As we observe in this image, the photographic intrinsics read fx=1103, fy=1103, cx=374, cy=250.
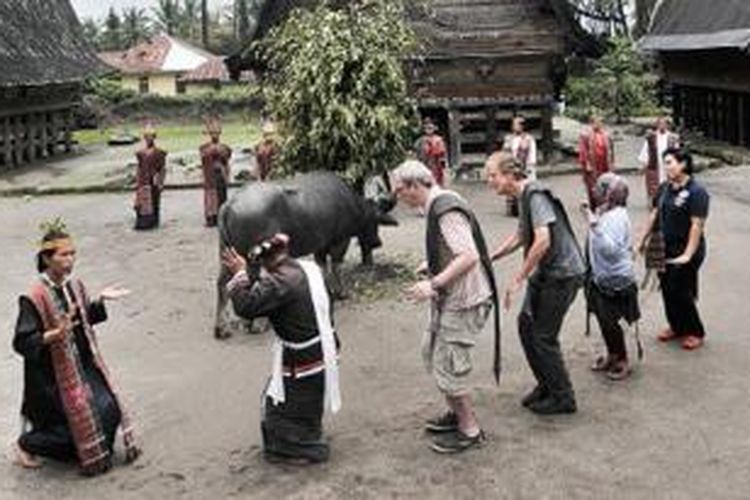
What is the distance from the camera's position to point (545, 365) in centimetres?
732

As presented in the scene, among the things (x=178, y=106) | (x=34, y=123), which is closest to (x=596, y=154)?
(x=34, y=123)

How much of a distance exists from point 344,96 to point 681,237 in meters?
4.77

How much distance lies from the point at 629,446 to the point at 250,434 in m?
2.48

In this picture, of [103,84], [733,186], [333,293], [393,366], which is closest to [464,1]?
[733,186]

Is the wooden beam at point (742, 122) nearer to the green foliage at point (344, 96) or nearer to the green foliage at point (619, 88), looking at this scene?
the green foliage at point (619, 88)

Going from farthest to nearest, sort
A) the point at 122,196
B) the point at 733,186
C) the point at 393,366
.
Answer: the point at 122,196 < the point at 733,186 < the point at 393,366

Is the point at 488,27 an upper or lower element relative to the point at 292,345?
upper

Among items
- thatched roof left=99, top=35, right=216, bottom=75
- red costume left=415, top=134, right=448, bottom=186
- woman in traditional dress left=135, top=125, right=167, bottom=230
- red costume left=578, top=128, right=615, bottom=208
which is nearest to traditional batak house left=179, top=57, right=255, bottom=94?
thatched roof left=99, top=35, right=216, bottom=75

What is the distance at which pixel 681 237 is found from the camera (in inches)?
346

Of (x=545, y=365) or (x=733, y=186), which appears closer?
(x=545, y=365)

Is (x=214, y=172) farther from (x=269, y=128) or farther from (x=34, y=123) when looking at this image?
(x=34, y=123)

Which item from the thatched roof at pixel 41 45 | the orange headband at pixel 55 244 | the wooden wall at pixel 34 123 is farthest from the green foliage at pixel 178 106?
the orange headband at pixel 55 244

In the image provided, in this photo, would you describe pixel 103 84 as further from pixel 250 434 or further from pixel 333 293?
pixel 250 434

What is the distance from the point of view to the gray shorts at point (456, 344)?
6730 millimetres
